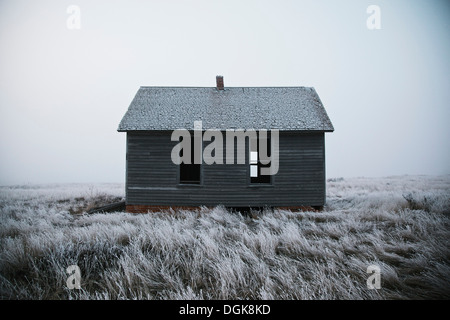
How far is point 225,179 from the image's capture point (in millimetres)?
9438

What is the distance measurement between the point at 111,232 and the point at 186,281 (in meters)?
2.63

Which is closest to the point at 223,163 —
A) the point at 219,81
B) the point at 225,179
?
the point at 225,179

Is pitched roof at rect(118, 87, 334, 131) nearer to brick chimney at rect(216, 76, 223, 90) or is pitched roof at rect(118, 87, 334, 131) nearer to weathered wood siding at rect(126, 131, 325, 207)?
brick chimney at rect(216, 76, 223, 90)

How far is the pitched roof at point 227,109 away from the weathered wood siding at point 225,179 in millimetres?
481

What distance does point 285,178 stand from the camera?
9383 mm

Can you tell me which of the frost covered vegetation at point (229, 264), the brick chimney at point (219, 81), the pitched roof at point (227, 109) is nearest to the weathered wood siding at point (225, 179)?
the pitched roof at point (227, 109)

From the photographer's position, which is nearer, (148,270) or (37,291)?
(37,291)

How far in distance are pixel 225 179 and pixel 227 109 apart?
10.3ft

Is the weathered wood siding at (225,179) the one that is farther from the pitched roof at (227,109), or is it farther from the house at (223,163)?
the pitched roof at (227,109)

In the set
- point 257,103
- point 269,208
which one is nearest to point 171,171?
point 269,208

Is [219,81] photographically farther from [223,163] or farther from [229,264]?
[229,264]

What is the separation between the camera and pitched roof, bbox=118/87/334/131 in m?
9.36

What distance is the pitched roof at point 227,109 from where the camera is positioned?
936 centimetres

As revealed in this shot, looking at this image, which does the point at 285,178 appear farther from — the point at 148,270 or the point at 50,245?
the point at 50,245
